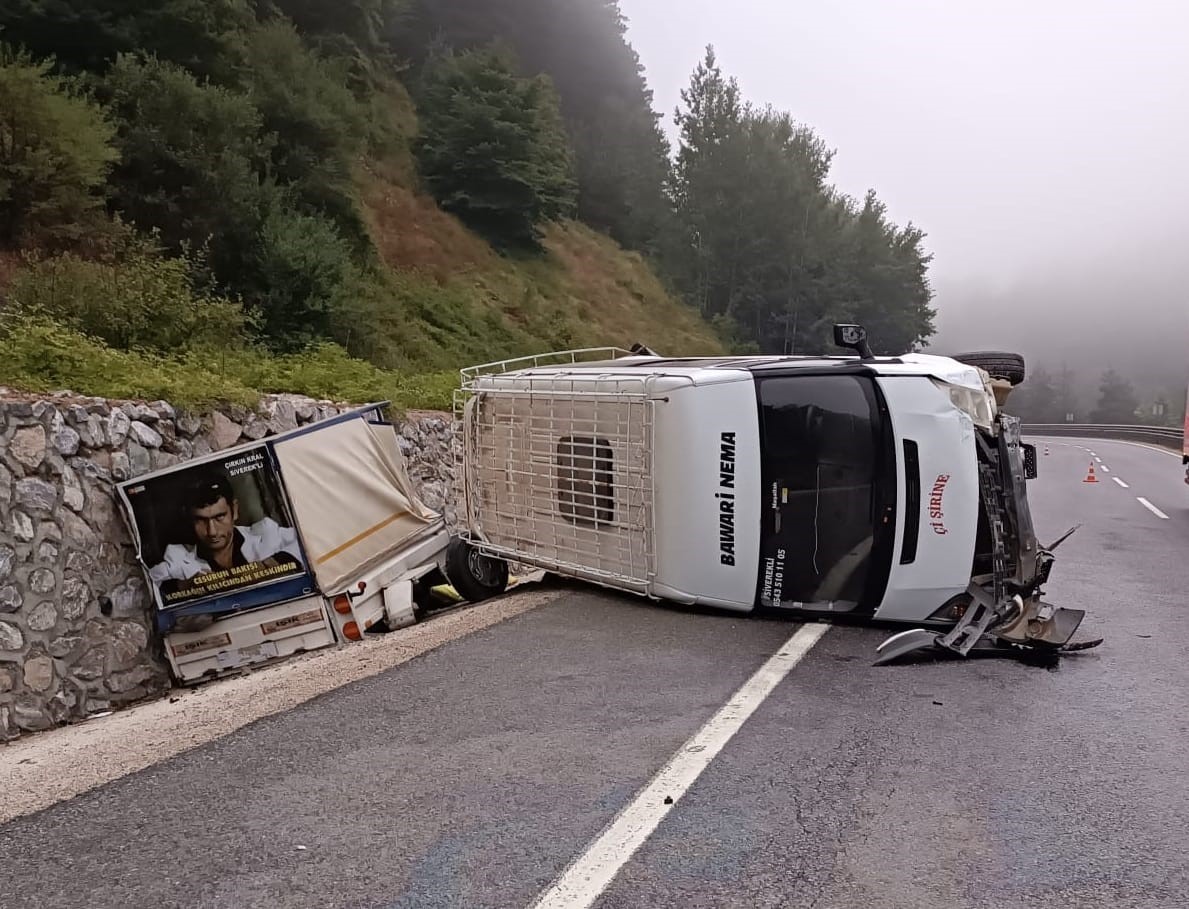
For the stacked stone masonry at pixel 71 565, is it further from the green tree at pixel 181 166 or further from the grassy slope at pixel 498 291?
the grassy slope at pixel 498 291

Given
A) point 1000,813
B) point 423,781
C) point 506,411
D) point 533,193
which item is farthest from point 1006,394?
point 533,193

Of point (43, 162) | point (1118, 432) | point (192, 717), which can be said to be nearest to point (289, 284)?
point (43, 162)

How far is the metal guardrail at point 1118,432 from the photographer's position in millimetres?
39812

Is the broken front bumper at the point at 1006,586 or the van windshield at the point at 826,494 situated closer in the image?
the broken front bumper at the point at 1006,586

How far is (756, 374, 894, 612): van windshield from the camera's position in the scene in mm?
6129

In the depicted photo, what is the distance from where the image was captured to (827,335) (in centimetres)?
4894

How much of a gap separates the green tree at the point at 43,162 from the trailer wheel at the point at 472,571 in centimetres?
780

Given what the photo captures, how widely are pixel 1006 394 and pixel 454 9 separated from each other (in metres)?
42.1

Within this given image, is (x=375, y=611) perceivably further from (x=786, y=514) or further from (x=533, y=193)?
(x=533, y=193)

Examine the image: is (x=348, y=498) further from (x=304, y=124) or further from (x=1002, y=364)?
(x=304, y=124)

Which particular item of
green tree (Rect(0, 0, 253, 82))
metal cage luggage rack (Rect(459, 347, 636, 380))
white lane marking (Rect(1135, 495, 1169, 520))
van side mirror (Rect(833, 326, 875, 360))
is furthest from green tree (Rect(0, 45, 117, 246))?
white lane marking (Rect(1135, 495, 1169, 520))

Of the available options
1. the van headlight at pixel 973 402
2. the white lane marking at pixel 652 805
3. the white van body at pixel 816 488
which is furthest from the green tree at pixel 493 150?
the white lane marking at pixel 652 805

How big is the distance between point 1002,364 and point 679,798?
286 inches

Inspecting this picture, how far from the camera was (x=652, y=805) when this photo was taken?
3.67 m
